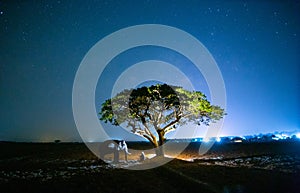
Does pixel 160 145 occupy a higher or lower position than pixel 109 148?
higher

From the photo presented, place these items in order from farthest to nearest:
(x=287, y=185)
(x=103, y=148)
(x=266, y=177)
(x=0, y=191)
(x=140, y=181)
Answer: (x=103, y=148)
(x=266, y=177)
(x=140, y=181)
(x=287, y=185)
(x=0, y=191)

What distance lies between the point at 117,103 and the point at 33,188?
15.4 meters

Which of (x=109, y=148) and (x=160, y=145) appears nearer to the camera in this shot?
(x=109, y=148)

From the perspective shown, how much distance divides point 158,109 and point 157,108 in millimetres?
186

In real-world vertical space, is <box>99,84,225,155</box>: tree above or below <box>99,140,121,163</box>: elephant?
above

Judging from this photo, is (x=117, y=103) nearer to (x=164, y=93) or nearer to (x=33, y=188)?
(x=164, y=93)

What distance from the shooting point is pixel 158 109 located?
27.0m

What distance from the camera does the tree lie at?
26.0 metres

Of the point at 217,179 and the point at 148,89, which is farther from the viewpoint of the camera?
the point at 148,89

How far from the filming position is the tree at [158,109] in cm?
2595

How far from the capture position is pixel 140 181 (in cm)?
1375

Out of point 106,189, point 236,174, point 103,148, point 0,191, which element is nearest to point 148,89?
point 103,148

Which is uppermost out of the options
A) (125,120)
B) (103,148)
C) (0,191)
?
(125,120)

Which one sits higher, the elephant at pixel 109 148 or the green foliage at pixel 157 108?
the green foliage at pixel 157 108
